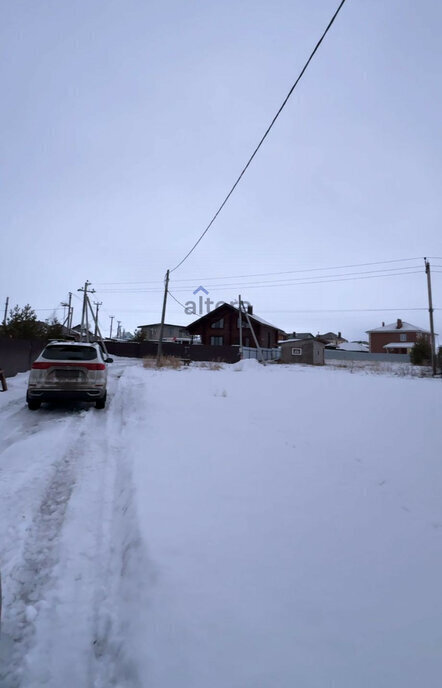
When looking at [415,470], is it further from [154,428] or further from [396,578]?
[154,428]

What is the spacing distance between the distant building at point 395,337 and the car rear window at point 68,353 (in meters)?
64.4

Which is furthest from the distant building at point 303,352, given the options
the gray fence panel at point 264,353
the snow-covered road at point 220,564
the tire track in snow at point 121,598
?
the tire track in snow at point 121,598

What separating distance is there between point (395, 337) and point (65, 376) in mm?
69558

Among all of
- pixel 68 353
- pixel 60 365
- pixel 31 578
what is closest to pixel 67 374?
pixel 60 365

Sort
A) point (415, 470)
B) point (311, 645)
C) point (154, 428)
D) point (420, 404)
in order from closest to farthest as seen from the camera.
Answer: point (311, 645)
point (415, 470)
point (154, 428)
point (420, 404)

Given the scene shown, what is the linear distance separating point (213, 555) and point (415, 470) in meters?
3.10

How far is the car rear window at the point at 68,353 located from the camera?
7102 millimetres

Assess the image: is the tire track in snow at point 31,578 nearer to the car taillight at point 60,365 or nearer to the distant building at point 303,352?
the car taillight at point 60,365

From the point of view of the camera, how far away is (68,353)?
286 inches

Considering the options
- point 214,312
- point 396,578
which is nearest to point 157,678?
point 396,578

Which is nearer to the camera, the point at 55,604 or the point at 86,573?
the point at 55,604

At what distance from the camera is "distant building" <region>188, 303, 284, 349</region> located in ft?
151

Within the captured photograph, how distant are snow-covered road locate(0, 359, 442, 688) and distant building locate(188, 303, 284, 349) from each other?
135 ft

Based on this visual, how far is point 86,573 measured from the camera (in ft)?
7.47
